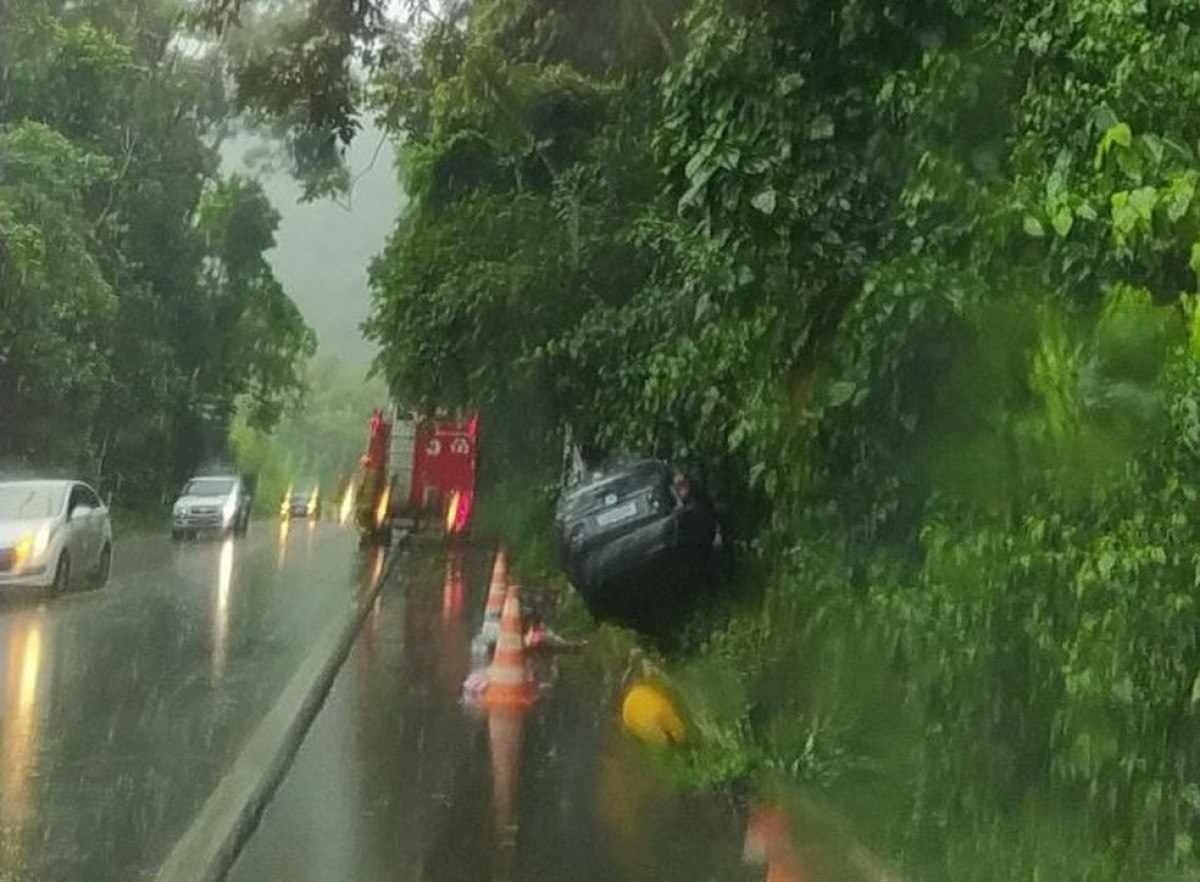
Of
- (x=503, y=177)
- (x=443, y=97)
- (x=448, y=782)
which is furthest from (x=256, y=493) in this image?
Result: (x=448, y=782)

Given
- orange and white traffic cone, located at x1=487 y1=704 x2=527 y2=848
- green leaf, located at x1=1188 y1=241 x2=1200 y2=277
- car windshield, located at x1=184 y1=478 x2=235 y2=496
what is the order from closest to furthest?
green leaf, located at x1=1188 y1=241 x2=1200 y2=277 → orange and white traffic cone, located at x1=487 y1=704 x2=527 y2=848 → car windshield, located at x1=184 y1=478 x2=235 y2=496

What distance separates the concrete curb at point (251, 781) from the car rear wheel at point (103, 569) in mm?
8658

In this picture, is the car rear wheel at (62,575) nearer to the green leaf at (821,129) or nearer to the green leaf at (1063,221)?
the green leaf at (821,129)

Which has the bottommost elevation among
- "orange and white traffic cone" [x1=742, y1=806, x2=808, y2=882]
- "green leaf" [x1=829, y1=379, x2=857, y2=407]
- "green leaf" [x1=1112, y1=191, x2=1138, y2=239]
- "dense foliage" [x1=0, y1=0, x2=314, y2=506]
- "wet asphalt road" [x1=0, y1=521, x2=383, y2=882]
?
"wet asphalt road" [x1=0, y1=521, x2=383, y2=882]

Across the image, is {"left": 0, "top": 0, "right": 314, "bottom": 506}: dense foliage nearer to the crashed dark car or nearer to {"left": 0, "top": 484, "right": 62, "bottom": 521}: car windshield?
{"left": 0, "top": 484, "right": 62, "bottom": 521}: car windshield

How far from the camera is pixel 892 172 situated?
8367 millimetres

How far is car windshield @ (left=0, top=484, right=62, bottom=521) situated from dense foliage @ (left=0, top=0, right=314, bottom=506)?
928 cm

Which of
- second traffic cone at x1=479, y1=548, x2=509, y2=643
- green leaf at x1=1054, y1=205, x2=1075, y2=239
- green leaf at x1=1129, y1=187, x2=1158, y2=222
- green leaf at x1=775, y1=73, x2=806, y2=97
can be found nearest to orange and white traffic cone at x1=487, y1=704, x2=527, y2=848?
second traffic cone at x1=479, y1=548, x2=509, y2=643

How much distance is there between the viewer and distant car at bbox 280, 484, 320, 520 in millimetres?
67250

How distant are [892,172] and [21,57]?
1204 inches

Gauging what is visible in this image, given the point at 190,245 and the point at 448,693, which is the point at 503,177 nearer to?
the point at 448,693

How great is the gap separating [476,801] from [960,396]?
11.3 feet

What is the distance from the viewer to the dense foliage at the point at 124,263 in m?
35.8

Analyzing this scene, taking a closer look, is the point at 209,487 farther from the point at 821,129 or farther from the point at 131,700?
the point at 821,129
